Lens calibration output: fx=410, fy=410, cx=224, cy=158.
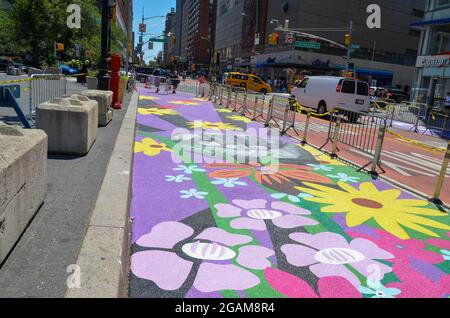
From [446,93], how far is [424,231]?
3318 cm

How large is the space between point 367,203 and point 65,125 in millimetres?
5214

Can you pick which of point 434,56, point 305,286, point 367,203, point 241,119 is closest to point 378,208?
point 367,203

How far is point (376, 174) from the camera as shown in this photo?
347 inches

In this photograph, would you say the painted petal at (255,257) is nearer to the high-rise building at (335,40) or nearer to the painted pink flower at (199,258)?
the painted pink flower at (199,258)

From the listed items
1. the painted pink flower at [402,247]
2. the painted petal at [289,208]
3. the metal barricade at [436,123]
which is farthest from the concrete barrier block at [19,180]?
the metal barricade at [436,123]

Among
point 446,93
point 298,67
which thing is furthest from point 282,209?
point 298,67

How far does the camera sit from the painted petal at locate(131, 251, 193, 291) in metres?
3.71

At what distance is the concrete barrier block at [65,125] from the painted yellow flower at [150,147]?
6.70ft

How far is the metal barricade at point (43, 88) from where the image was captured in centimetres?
899

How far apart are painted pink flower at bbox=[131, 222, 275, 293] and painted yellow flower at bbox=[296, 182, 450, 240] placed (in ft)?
6.07

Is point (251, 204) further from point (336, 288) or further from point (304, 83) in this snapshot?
point (304, 83)

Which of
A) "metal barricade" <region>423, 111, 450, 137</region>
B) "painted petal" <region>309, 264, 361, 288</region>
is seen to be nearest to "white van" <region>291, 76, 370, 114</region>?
"metal barricade" <region>423, 111, 450, 137</region>

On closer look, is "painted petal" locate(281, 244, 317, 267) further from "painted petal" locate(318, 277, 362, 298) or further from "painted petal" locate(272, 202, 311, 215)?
"painted petal" locate(272, 202, 311, 215)
